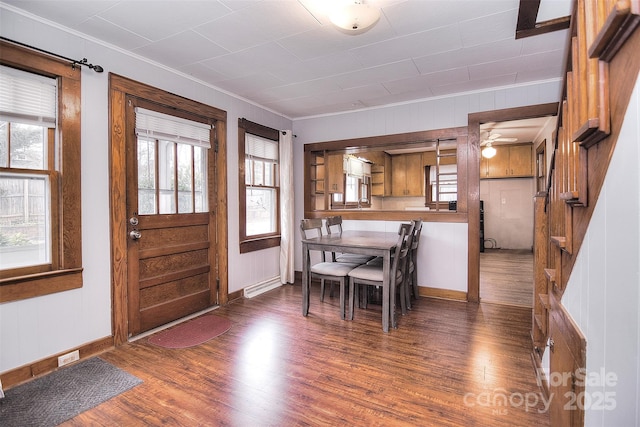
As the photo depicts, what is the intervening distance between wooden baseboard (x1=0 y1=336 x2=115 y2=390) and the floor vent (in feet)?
5.58

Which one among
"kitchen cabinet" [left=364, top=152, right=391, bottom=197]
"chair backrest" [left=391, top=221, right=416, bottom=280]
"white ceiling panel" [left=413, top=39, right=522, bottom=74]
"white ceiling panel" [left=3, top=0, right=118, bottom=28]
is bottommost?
"chair backrest" [left=391, top=221, right=416, bottom=280]

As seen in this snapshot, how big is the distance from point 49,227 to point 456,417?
10.0ft

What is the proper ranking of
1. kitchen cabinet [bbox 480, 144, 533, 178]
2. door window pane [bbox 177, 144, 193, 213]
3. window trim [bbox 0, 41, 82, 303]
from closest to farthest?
1. window trim [bbox 0, 41, 82, 303]
2. door window pane [bbox 177, 144, 193, 213]
3. kitchen cabinet [bbox 480, 144, 533, 178]

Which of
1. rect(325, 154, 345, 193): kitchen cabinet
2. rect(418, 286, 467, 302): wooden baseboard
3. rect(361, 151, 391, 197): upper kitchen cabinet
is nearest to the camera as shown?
rect(418, 286, 467, 302): wooden baseboard

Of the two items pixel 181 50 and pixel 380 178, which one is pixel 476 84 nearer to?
pixel 181 50

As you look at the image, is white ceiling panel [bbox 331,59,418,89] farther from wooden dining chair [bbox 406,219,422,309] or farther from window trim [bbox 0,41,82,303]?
window trim [bbox 0,41,82,303]

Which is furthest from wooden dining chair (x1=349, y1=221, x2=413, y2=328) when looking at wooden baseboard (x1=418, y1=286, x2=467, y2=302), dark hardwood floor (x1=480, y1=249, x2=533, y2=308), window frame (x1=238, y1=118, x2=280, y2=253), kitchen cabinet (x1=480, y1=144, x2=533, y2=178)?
kitchen cabinet (x1=480, y1=144, x2=533, y2=178)

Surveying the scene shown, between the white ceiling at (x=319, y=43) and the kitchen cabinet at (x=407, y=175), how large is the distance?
406 centimetres

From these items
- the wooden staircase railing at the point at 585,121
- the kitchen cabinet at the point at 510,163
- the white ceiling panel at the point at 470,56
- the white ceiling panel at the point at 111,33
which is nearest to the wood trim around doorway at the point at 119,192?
the white ceiling panel at the point at 111,33

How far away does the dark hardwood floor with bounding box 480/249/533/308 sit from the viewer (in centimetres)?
411

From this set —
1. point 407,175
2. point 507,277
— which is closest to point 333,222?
point 507,277

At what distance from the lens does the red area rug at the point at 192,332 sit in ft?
9.38

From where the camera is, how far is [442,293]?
4.18 meters

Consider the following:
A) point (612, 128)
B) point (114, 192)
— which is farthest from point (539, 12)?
point (114, 192)
